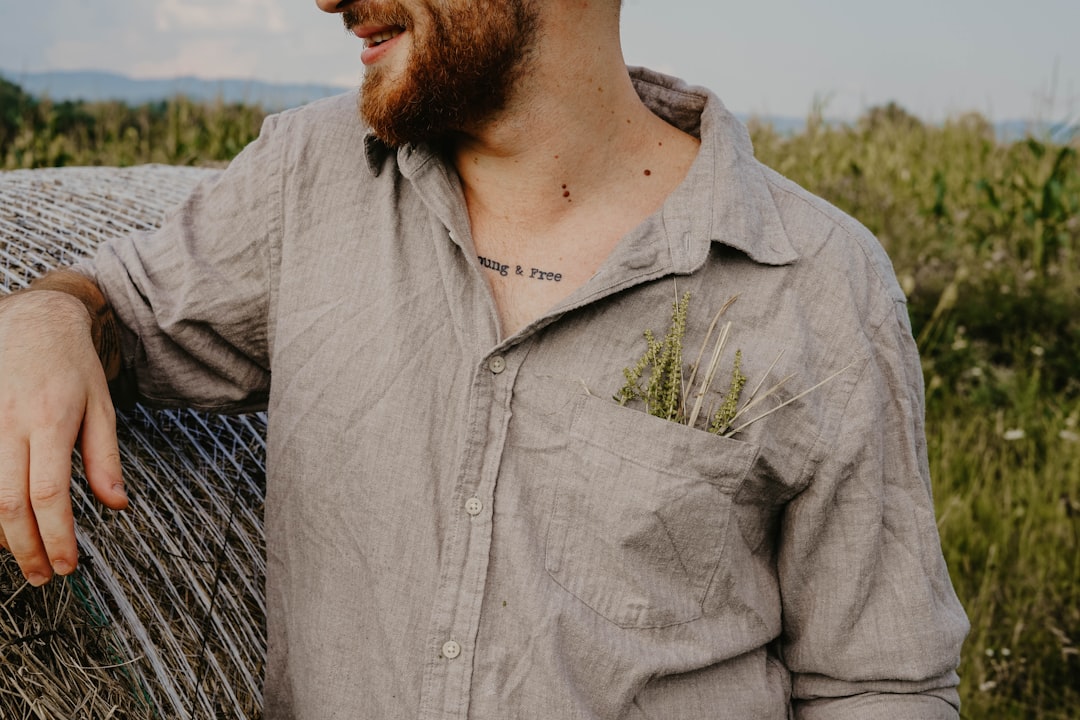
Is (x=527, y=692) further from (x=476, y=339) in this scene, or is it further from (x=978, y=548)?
(x=978, y=548)

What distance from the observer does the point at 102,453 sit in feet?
5.38

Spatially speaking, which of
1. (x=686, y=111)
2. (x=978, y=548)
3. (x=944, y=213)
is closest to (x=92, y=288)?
(x=686, y=111)

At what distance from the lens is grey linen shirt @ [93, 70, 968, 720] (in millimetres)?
1922

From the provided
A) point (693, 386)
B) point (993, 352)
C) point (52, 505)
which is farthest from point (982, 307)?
point (52, 505)

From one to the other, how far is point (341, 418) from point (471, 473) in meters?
0.28

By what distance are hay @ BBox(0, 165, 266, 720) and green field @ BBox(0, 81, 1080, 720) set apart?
7.17ft

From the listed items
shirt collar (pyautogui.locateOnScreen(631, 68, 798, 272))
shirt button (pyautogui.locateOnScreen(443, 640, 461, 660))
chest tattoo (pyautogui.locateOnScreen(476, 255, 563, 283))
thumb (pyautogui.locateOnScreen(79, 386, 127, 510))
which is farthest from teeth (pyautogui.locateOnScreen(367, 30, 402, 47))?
shirt button (pyautogui.locateOnScreen(443, 640, 461, 660))

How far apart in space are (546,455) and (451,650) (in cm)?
38

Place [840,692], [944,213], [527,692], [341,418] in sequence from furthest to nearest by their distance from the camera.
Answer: [944,213] → [840,692] → [341,418] → [527,692]

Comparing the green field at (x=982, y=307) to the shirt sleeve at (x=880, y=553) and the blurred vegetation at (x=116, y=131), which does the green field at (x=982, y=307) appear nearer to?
the blurred vegetation at (x=116, y=131)

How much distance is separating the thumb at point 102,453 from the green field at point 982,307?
2.60 m

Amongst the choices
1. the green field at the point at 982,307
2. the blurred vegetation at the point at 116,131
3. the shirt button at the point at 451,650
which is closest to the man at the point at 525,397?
the shirt button at the point at 451,650

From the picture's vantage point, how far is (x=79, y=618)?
6.30ft

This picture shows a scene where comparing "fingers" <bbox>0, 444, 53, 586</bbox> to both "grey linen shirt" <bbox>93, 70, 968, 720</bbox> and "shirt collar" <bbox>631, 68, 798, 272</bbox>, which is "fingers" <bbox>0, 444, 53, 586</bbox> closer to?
"grey linen shirt" <bbox>93, 70, 968, 720</bbox>
